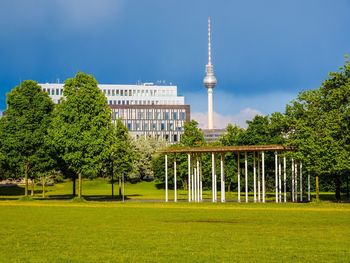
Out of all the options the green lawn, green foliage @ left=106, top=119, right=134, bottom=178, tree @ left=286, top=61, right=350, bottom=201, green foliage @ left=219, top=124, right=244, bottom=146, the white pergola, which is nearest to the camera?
the green lawn

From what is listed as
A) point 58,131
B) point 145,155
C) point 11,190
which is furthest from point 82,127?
point 145,155

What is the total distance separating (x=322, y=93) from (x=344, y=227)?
41382mm

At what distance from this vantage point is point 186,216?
2060 inches

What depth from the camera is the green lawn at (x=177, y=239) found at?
27.0 m

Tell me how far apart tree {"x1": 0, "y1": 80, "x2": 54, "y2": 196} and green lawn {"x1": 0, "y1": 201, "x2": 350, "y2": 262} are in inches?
1659

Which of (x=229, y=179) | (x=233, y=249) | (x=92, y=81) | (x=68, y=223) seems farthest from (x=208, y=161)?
(x=233, y=249)

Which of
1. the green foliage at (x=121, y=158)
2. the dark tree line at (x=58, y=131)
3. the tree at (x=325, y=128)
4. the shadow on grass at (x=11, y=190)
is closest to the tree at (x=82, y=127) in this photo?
the dark tree line at (x=58, y=131)

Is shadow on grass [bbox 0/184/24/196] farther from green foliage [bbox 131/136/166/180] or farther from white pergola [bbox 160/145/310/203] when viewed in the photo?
white pergola [bbox 160/145/310/203]

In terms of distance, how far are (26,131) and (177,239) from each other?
59.7m

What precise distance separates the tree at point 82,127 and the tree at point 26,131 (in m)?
2.51

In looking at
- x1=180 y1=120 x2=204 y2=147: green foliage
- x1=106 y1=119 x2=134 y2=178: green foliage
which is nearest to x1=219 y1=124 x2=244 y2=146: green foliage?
x1=180 y1=120 x2=204 y2=147: green foliage

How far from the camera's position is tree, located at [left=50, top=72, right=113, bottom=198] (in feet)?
281

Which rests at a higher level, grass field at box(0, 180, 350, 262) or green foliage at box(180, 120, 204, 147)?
green foliage at box(180, 120, 204, 147)

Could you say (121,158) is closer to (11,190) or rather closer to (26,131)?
(26,131)
